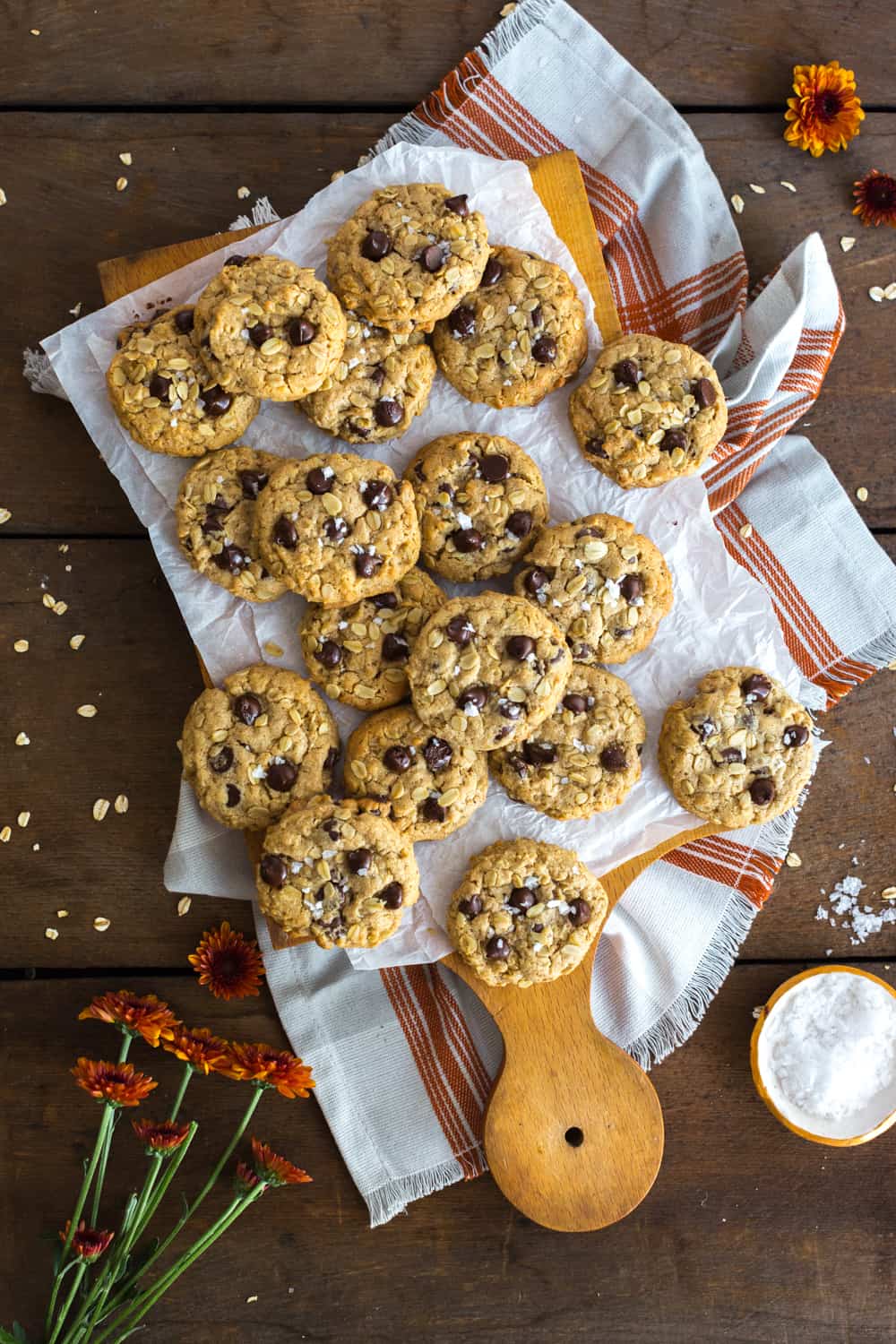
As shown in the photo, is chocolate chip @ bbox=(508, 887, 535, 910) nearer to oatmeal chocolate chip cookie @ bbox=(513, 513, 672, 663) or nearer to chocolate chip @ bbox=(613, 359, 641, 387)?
oatmeal chocolate chip cookie @ bbox=(513, 513, 672, 663)

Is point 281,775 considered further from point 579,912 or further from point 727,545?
point 727,545

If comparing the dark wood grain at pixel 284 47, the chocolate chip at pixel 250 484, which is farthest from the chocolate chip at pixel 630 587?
the dark wood grain at pixel 284 47

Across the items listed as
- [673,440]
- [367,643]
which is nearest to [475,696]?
[367,643]

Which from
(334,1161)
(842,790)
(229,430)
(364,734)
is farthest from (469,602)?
(334,1161)

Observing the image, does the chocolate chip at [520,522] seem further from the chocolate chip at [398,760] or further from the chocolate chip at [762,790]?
the chocolate chip at [762,790]

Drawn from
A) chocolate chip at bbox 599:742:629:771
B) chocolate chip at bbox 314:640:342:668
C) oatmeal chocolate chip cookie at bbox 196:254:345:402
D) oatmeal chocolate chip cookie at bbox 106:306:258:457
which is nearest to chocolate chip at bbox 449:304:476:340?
oatmeal chocolate chip cookie at bbox 196:254:345:402

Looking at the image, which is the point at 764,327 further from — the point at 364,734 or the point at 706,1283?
the point at 706,1283
